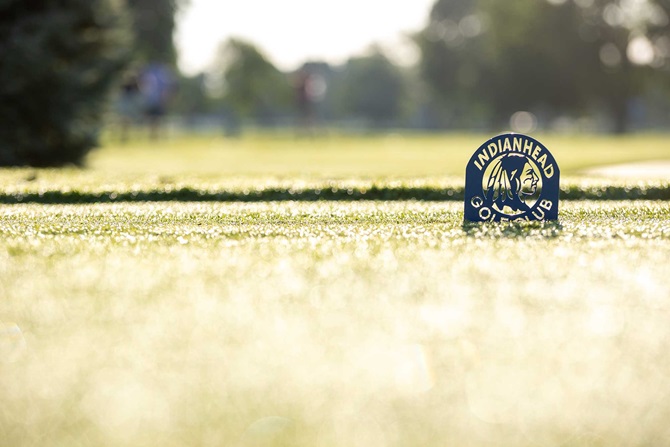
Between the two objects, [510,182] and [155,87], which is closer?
[510,182]

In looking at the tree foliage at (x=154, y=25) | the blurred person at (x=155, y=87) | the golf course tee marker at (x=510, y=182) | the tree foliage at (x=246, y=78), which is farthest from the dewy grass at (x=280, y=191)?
the tree foliage at (x=246, y=78)

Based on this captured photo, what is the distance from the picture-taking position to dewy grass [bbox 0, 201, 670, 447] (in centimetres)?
420

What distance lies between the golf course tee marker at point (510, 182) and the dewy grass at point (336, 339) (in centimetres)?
90

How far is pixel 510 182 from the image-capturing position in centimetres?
1053

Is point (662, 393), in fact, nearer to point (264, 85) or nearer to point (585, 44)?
point (585, 44)

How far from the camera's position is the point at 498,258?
835cm

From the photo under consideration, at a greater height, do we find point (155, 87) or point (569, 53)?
point (569, 53)

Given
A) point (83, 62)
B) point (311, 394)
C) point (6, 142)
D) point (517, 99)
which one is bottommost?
point (311, 394)

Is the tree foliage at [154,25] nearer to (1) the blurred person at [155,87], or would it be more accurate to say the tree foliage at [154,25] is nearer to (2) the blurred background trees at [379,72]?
(2) the blurred background trees at [379,72]

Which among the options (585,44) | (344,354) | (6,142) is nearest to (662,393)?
(344,354)

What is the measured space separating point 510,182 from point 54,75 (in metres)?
18.5

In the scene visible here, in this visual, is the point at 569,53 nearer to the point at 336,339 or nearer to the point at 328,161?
the point at 328,161

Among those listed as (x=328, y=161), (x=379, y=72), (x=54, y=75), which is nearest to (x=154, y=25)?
(x=328, y=161)

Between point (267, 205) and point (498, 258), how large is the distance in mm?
6089
